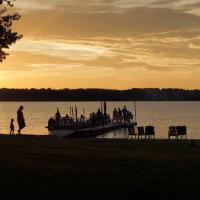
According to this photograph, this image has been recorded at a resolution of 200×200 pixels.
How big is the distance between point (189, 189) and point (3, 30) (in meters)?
11.4

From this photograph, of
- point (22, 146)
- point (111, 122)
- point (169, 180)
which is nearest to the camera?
point (169, 180)

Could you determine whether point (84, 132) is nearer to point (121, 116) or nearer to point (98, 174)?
point (121, 116)

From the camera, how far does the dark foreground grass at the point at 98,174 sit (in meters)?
16.2

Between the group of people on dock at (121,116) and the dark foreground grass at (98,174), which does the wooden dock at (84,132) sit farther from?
the dark foreground grass at (98,174)

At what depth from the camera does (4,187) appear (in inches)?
645

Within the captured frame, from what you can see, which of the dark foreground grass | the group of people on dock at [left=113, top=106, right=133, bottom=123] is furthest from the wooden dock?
the dark foreground grass

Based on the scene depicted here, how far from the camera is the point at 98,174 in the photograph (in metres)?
18.2

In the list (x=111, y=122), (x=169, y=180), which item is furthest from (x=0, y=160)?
(x=111, y=122)

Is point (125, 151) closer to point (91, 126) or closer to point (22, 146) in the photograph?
point (22, 146)

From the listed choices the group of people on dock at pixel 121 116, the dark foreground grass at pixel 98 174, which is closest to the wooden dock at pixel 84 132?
the group of people on dock at pixel 121 116

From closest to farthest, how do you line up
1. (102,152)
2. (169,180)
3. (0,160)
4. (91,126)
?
(169,180), (0,160), (102,152), (91,126)

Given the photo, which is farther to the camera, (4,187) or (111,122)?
(111,122)

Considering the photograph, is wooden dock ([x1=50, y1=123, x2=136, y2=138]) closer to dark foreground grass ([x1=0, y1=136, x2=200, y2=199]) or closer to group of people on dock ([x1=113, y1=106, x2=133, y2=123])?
group of people on dock ([x1=113, y1=106, x2=133, y2=123])

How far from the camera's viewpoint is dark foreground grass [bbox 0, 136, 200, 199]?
16203 millimetres
